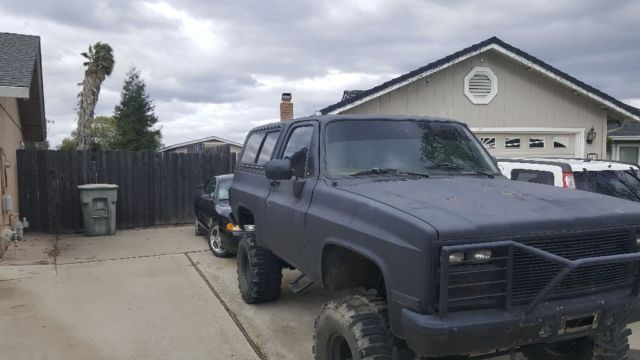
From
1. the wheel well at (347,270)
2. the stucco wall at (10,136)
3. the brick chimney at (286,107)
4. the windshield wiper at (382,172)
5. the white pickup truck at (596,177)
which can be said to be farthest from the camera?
the brick chimney at (286,107)

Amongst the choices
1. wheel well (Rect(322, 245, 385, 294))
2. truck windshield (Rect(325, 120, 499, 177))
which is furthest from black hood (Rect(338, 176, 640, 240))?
wheel well (Rect(322, 245, 385, 294))

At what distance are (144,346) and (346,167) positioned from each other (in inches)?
102

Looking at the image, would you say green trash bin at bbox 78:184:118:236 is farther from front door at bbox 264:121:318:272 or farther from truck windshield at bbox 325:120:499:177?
truck windshield at bbox 325:120:499:177

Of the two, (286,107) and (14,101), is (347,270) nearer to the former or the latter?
(14,101)

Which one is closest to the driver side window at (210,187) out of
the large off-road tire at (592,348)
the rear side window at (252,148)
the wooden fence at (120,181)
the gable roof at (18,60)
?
the wooden fence at (120,181)

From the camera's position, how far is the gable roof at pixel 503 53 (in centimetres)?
1173

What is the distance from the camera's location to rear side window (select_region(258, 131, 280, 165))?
5.34 m

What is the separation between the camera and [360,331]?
298cm

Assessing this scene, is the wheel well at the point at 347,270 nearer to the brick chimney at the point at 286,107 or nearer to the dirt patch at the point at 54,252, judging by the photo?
the dirt patch at the point at 54,252

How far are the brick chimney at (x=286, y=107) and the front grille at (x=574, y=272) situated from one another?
12300 mm

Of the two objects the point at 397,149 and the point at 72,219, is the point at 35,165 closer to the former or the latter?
the point at 72,219

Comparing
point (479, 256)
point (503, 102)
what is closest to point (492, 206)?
point (479, 256)

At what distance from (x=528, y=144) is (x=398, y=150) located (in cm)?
1031

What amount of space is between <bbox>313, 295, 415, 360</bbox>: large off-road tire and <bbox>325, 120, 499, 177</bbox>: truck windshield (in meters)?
1.10
